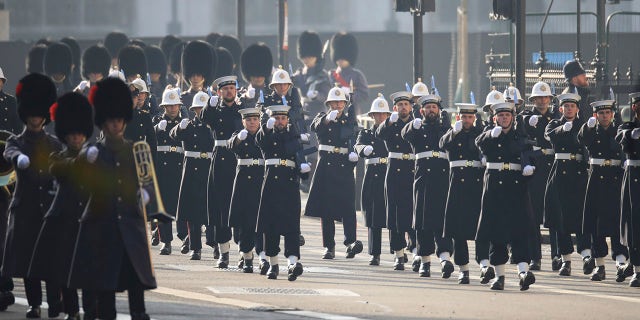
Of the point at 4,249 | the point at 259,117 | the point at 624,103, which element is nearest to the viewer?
the point at 4,249

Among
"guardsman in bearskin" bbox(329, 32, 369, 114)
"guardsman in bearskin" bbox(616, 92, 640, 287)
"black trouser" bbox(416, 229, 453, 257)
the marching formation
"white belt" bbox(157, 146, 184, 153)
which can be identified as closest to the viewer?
the marching formation

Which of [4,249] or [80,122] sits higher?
[80,122]

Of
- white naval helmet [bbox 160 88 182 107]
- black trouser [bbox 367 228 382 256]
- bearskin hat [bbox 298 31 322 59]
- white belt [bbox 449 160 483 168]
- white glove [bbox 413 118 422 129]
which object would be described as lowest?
black trouser [bbox 367 228 382 256]

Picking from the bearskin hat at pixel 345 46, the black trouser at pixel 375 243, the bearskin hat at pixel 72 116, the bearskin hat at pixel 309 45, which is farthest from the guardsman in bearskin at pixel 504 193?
the bearskin hat at pixel 345 46

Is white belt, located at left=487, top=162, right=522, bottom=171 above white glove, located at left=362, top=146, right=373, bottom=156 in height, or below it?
below

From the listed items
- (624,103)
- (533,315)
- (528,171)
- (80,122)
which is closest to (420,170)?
(528,171)

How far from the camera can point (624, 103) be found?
31.0m

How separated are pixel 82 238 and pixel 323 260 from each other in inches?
259

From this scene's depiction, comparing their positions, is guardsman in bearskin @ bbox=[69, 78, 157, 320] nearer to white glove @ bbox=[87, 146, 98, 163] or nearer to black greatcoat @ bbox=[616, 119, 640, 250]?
white glove @ bbox=[87, 146, 98, 163]

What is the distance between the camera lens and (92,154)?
13.0 m

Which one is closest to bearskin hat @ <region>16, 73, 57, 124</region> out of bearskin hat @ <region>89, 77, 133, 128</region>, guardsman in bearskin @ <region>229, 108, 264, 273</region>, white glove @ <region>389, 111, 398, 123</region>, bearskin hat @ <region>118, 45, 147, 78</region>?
bearskin hat @ <region>89, 77, 133, 128</region>

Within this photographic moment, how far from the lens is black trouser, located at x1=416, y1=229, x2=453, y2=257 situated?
1791 centimetres

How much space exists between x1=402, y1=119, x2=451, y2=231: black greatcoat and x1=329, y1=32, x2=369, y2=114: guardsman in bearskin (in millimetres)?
7325

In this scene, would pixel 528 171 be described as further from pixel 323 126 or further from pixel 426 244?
pixel 323 126
